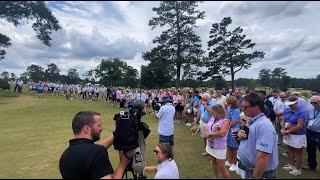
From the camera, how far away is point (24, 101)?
32.9 meters

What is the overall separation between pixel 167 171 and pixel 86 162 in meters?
1.15

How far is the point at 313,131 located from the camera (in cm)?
905

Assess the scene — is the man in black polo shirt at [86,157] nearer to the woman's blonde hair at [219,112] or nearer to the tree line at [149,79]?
the tree line at [149,79]

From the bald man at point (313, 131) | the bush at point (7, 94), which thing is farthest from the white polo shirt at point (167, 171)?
the bush at point (7, 94)

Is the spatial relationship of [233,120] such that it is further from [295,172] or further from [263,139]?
[263,139]

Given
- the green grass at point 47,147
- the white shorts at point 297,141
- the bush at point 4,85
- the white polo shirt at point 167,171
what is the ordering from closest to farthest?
the white polo shirt at point 167,171 → the white shorts at point 297,141 → the green grass at point 47,147 → the bush at point 4,85

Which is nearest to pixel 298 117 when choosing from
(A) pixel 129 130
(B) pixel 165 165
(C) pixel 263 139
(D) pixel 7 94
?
(C) pixel 263 139

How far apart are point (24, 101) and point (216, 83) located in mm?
18374

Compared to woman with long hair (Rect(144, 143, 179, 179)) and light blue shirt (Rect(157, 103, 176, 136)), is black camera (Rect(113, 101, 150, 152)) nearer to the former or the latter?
woman with long hair (Rect(144, 143, 179, 179))

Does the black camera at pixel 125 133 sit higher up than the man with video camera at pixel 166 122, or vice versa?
the black camera at pixel 125 133

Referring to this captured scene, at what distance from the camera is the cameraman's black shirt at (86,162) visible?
355cm

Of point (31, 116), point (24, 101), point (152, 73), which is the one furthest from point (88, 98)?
point (31, 116)

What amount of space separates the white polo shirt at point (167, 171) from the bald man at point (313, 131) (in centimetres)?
543

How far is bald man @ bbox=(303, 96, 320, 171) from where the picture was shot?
29.2ft
